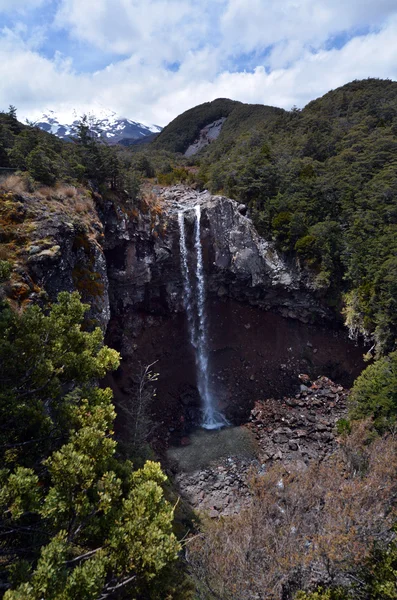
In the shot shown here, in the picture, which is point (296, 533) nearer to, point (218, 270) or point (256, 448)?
point (256, 448)

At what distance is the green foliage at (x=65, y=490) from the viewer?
175 inches

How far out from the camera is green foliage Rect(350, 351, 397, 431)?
48.6 feet

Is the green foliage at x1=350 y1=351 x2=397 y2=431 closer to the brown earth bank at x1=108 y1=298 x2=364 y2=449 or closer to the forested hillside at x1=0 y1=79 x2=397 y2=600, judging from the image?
the forested hillside at x1=0 y1=79 x2=397 y2=600

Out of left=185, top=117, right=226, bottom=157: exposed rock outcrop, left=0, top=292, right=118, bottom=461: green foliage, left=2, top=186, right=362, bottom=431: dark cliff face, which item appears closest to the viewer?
left=0, top=292, right=118, bottom=461: green foliage

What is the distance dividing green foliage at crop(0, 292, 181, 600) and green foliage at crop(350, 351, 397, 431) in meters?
12.9

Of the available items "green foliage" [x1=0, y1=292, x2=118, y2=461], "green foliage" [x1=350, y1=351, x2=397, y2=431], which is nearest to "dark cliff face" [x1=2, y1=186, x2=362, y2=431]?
"green foliage" [x1=350, y1=351, x2=397, y2=431]

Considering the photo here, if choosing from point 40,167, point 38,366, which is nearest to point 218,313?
point 40,167

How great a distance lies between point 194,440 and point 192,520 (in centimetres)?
586

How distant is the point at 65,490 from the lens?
16.4 ft

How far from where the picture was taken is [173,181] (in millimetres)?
33875

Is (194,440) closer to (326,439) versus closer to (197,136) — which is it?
(326,439)

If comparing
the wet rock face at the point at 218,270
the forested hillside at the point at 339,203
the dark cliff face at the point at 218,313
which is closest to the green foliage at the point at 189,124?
the forested hillside at the point at 339,203

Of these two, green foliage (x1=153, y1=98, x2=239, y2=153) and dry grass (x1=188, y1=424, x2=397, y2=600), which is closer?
dry grass (x1=188, y1=424, x2=397, y2=600)

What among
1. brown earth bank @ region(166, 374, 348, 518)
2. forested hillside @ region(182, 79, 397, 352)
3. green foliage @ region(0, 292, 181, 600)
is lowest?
brown earth bank @ region(166, 374, 348, 518)
